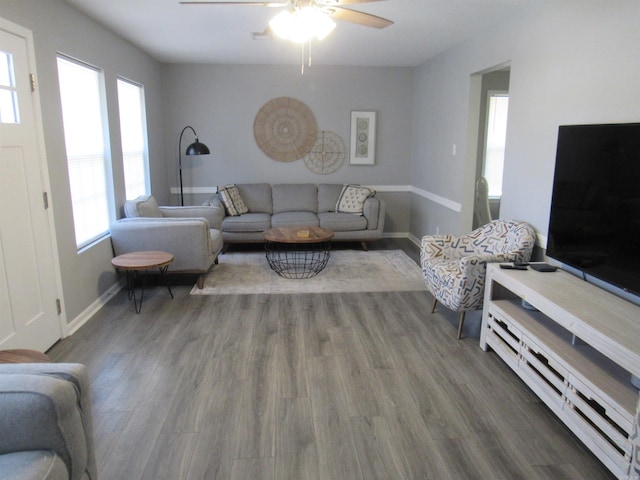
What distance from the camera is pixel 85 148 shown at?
3811 millimetres

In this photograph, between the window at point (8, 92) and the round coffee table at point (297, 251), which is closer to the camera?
the window at point (8, 92)

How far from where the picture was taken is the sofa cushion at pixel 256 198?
6.27 m

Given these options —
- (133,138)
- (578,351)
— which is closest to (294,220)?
(133,138)

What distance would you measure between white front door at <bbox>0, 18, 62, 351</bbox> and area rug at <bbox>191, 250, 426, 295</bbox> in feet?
4.82

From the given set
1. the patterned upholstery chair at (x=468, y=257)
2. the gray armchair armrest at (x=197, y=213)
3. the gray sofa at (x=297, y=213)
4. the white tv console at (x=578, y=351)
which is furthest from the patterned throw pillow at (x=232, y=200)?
the white tv console at (x=578, y=351)

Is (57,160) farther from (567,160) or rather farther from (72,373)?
(567,160)

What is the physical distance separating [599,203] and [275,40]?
351cm

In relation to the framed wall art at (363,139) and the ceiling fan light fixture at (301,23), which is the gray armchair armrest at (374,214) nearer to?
the framed wall art at (363,139)

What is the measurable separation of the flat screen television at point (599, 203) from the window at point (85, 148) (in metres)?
3.51

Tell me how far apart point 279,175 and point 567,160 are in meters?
4.35

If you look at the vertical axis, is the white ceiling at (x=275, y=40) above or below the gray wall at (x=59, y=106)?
above

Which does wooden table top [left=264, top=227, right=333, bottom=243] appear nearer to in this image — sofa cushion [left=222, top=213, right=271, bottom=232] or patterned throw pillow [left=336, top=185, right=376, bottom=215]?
sofa cushion [left=222, top=213, right=271, bottom=232]

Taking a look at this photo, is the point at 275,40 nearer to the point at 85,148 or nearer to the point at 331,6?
the point at 85,148

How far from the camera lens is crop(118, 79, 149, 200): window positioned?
4.79 metres
